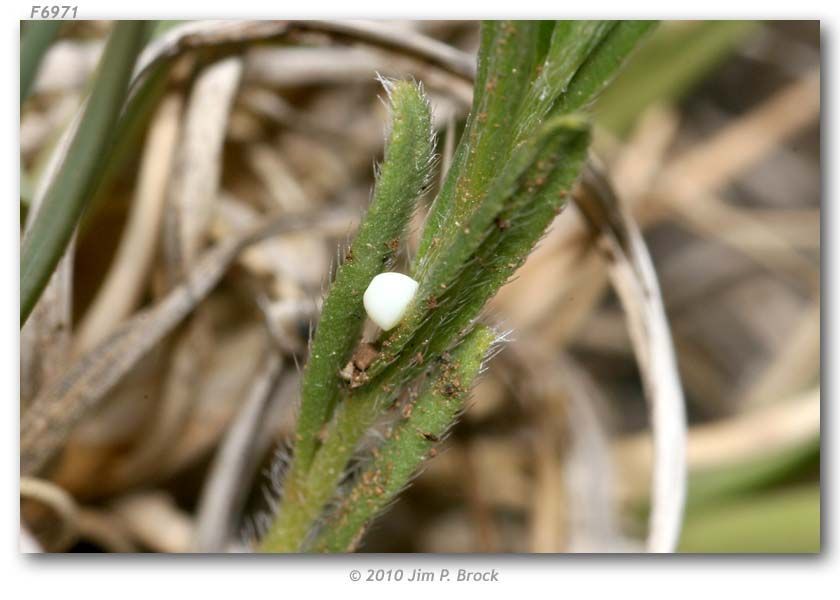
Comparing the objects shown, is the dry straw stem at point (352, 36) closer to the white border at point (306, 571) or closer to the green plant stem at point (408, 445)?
the white border at point (306, 571)

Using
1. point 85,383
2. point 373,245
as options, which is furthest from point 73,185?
point 373,245

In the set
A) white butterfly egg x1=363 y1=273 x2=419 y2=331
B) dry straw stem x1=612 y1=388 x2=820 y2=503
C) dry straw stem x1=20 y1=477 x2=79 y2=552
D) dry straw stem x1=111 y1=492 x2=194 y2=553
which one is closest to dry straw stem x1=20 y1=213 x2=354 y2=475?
dry straw stem x1=20 y1=477 x2=79 y2=552

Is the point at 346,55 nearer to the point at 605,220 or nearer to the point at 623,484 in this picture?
the point at 605,220

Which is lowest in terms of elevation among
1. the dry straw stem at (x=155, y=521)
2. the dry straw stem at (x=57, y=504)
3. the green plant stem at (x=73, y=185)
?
the dry straw stem at (x=57, y=504)

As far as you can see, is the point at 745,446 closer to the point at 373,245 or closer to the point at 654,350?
the point at 654,350

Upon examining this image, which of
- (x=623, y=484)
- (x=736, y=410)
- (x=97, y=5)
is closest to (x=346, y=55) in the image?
(x=97, y=5)

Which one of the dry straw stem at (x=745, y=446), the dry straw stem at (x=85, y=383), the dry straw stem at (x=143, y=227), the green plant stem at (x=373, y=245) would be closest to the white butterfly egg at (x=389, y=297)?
the green plant stem at (x=373, y=245)
